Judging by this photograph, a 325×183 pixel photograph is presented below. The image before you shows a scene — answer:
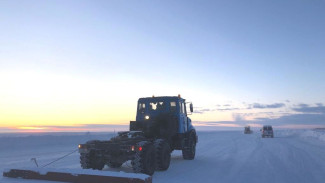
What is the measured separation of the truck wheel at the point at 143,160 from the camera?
10.5 meters

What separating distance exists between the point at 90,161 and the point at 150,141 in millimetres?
2346

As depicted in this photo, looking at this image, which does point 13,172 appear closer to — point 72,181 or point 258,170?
point 72,181

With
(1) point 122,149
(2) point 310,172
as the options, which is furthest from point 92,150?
(2) point 310,172

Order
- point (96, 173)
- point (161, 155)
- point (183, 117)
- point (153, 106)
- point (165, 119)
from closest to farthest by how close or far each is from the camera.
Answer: point (96, 173) → point (161, 155) → point (165, 119) → point (153, 106) → point (183, 117)

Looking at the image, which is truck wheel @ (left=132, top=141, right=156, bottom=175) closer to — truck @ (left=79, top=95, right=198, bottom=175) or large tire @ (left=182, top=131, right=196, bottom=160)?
truck @ (left=79, top=95, right=198, bottom=175)

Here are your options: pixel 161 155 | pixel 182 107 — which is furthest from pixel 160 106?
pixel 161 155

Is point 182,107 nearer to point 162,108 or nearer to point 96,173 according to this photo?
point 162,108

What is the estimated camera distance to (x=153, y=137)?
1389cm

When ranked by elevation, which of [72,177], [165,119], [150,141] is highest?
[165,119]

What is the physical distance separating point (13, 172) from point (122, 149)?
3384mm

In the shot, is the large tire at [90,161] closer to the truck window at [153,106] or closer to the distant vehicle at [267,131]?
the truck window at [153,106]

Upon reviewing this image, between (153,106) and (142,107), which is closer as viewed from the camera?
(153,106)

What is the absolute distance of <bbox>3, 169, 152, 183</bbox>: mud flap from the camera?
7.22 metres

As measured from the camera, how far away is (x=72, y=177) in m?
8.03
